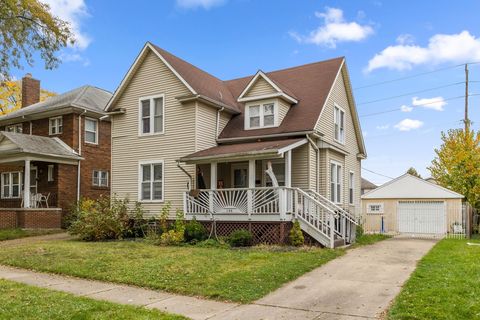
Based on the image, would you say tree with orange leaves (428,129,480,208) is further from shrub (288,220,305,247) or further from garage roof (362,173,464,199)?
shrub (288,220,305,247)

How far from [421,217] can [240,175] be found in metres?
16.6

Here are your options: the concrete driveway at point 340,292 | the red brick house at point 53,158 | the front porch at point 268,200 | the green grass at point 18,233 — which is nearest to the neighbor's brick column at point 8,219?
the red brick house at point 53,158

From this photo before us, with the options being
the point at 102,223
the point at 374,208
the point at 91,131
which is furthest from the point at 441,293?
the point at 374,208

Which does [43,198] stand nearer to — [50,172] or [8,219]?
[50,172]

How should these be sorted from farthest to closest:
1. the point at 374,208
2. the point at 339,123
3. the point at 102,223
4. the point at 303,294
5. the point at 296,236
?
the point at 374,208 → the point at 339,123 → the point at 102,223 → the point at 296,236 → the point at 303,294

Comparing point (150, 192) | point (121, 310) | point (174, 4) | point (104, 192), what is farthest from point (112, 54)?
point (121, 310)

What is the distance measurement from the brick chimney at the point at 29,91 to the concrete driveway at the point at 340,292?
27.2m

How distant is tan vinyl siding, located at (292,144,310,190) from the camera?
17516 millimetres

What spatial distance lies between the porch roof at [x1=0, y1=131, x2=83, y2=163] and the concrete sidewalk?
12470 millimetres

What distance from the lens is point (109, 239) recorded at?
1786 centimetres

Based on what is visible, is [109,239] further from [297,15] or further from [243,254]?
[297,15]

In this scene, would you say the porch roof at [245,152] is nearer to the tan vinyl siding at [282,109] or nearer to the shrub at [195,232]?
the tan vinyl siding at [282,109]

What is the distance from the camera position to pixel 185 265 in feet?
36.2

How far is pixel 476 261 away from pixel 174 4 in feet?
50.6
